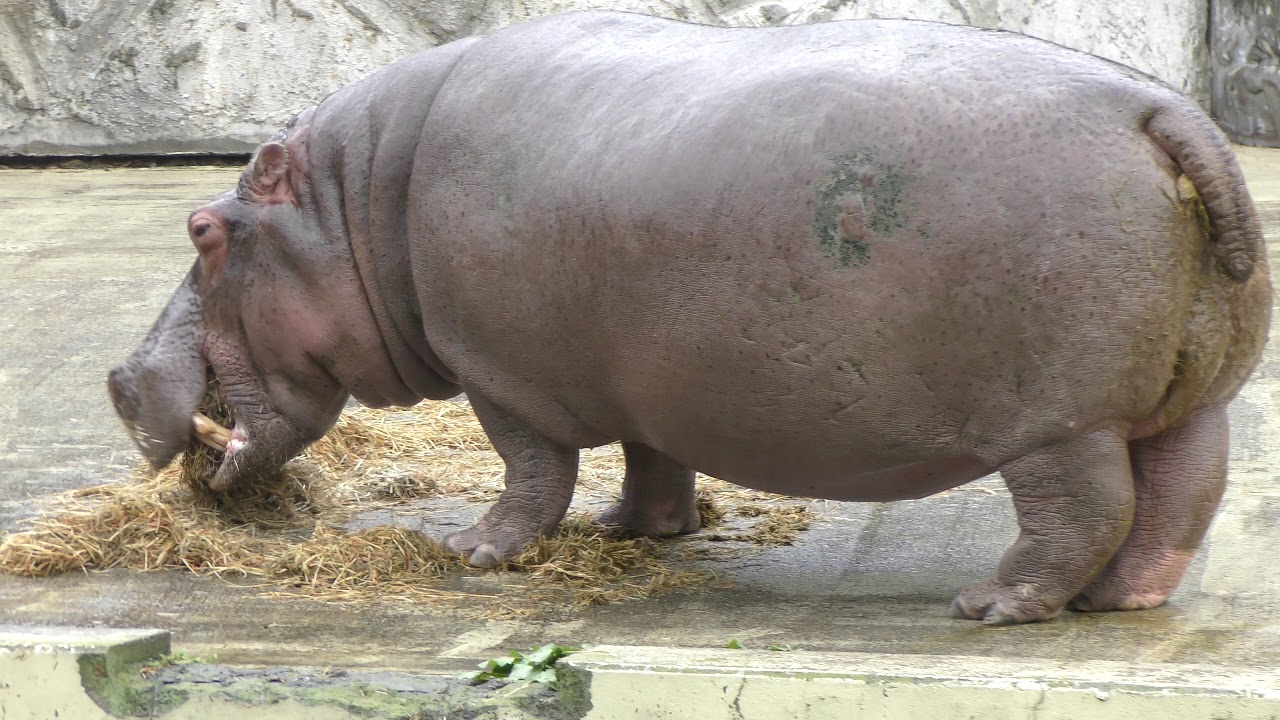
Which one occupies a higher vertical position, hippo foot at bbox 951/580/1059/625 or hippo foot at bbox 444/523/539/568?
hippo foot at bbox 951/580/1059/625

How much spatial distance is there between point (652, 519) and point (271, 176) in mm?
1393

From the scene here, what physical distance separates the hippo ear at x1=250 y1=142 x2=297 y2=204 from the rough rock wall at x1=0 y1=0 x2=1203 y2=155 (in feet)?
19.0

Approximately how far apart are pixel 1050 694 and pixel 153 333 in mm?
2951

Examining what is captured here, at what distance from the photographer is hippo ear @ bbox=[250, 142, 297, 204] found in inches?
176

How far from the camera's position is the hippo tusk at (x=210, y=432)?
4.59m

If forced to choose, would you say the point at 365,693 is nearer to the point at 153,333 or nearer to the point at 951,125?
the point at 951,125

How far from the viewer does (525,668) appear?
2771mm

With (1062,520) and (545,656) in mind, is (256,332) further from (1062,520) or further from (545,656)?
(1062,520)

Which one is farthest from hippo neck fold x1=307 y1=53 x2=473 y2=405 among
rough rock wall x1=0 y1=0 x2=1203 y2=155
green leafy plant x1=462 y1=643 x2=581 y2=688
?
rough rock wall x1=0 y1=0 x2=1203 y2=155

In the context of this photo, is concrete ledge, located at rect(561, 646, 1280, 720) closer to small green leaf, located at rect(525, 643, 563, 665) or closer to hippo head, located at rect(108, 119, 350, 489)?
small green leaf, located at rect(525, 643, 563, 665)

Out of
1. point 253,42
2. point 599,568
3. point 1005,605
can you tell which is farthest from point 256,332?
point 253,42

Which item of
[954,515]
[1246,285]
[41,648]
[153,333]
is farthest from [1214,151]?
[153,333]

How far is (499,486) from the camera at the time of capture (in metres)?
5.29

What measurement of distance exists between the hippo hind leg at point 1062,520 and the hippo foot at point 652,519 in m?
1.25
